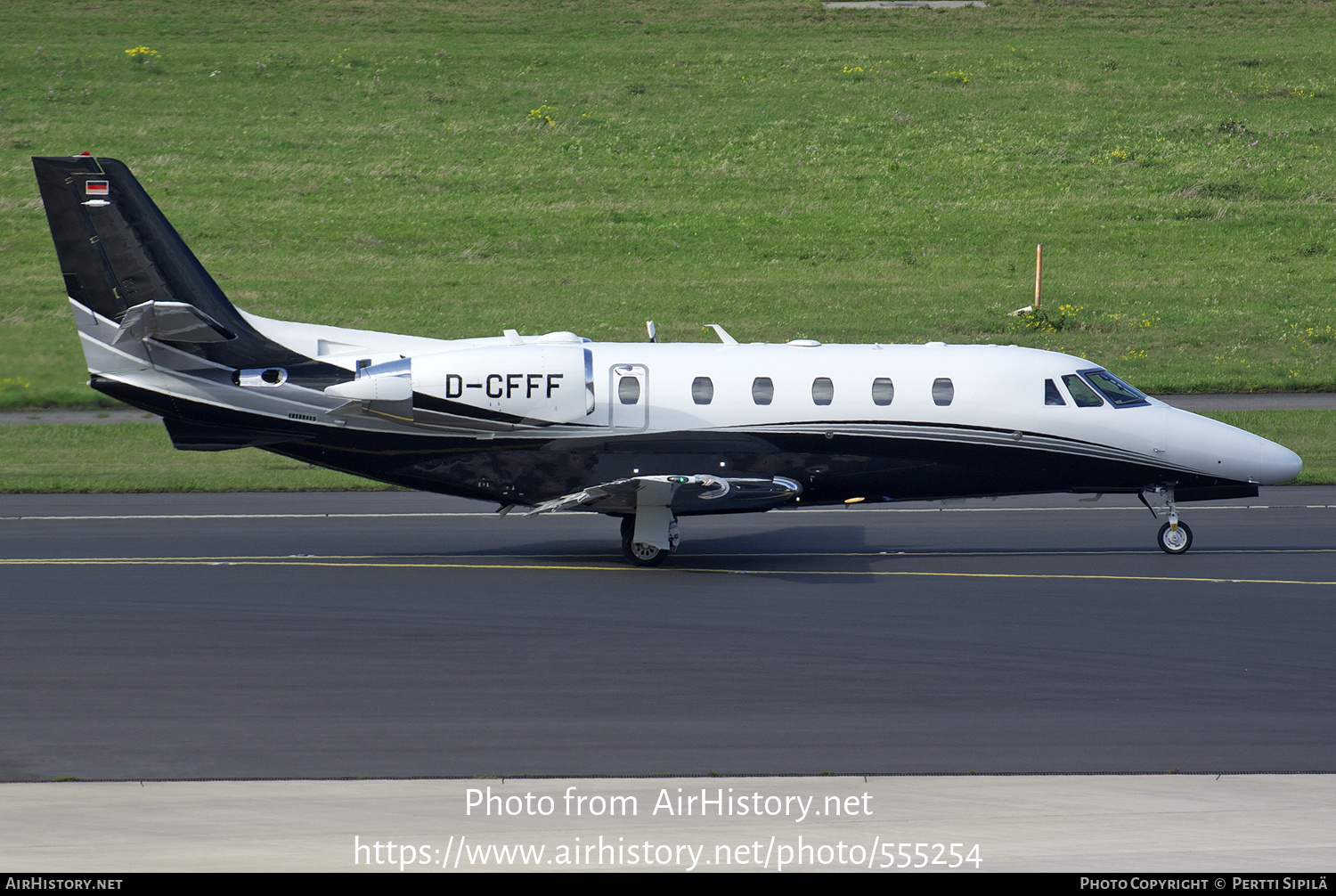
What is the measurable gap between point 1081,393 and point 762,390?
178 inches

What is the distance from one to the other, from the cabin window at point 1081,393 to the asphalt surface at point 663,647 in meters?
2.17

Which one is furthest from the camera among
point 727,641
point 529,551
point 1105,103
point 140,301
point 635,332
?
point 1105,103

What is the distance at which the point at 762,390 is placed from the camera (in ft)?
63.4

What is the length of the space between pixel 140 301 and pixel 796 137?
41625 mm

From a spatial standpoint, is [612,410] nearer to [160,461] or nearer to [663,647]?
[663,647]

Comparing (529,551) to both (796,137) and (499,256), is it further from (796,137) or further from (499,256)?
(796,137)

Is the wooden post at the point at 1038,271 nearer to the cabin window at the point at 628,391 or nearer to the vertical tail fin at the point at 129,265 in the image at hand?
the cabin window at the point at 628,391

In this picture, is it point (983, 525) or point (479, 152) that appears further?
point (479, 152)

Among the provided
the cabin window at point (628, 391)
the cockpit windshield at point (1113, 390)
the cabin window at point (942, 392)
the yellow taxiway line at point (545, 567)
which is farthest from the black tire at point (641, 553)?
the cockpit windshield at point (1113, 390)

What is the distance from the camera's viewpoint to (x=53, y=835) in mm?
9758

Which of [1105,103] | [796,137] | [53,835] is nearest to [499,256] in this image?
[796,137]

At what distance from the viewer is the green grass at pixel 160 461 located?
26.2 meters

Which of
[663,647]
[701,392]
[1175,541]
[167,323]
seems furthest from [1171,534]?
[167,323]

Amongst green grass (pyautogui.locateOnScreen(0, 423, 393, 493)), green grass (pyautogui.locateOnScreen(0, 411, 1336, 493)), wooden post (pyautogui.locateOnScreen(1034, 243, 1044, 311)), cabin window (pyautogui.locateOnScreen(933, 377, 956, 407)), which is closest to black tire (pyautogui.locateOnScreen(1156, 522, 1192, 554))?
cabin window (pyautogui.locateOnScreen(933, 377, 956, 407))
